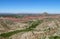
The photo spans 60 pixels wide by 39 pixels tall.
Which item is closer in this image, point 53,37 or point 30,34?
point 53,37

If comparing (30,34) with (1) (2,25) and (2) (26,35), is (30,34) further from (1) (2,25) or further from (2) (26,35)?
(1) (2,25)

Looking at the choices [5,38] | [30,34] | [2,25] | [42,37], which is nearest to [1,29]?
[2,25]

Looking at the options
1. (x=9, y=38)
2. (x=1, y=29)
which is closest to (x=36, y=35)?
(x=9, y=38)

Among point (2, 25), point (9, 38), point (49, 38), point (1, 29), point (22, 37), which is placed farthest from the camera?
point (2, 25)

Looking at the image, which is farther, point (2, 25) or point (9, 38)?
point (2, 25)

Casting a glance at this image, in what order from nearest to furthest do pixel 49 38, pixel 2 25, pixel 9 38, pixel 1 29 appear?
pixel 49 38 → pixel 9 38 → pixel 1 29 → pixel 2 25

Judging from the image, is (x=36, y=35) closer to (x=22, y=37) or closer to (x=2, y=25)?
(x=22, y=37)

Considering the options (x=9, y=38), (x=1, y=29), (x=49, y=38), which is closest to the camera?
(x=49, y=38)

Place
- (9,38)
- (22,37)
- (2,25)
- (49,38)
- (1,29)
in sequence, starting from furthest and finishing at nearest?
1. (2,25)
2. (1,29)
3. (9,38)
4. (22,37)
5. (49,38)
